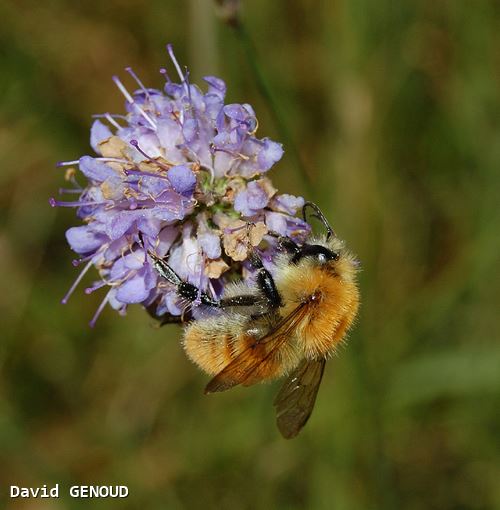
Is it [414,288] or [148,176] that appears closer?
[148,176]

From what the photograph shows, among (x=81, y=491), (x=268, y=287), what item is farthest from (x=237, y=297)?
(x=81, y=491)

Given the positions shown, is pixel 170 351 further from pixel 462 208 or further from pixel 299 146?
pixel 462 208

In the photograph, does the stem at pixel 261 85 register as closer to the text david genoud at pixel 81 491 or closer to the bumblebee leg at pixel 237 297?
the bumblebee leg at pixel 237 297

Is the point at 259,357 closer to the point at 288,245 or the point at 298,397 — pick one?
the point at 298,397

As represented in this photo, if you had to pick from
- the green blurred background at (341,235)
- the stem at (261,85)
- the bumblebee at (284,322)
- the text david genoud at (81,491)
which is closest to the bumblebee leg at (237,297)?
the bumblebee at (284,322)

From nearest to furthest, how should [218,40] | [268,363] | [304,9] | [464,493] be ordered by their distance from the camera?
1. [268,363]
2. [464,493]
3. [218,40]
4. [304,9]

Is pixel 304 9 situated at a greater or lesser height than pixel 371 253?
greater

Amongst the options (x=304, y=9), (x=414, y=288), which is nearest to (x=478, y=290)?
(x=414, y=288)
